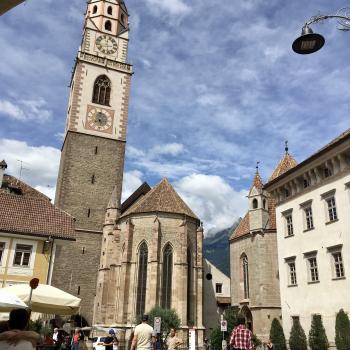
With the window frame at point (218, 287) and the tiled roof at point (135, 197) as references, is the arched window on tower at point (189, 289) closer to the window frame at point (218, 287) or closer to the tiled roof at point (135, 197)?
the tiled roof at point (135, 197)

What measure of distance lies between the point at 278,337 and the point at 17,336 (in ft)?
80.4

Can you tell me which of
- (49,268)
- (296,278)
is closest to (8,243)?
(49,268)

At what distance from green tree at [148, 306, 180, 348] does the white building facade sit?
850 centimetres

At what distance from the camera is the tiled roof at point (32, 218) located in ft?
79.5

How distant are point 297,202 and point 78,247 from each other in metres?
21.2

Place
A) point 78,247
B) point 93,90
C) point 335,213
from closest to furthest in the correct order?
1. point 335,213
2. point 78,247
3. point 93,90

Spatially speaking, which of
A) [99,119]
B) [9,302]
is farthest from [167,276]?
Answer: [9,302]

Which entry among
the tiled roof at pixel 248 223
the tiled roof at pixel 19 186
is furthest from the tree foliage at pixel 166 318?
the tiled roof at pixel 19 186

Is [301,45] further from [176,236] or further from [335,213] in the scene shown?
[176,236]

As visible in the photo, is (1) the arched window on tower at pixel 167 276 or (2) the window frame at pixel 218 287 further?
(2) the window frame at pixel 218 287

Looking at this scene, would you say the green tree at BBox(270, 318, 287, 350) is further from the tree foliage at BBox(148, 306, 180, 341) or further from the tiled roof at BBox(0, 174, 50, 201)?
the tiled roof at BBox(0, 174, 50, 201)

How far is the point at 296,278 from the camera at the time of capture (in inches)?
1015

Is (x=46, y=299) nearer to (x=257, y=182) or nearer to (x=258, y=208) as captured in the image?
(x=258, y=208)

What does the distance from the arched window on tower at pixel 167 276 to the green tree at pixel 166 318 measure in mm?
2551
